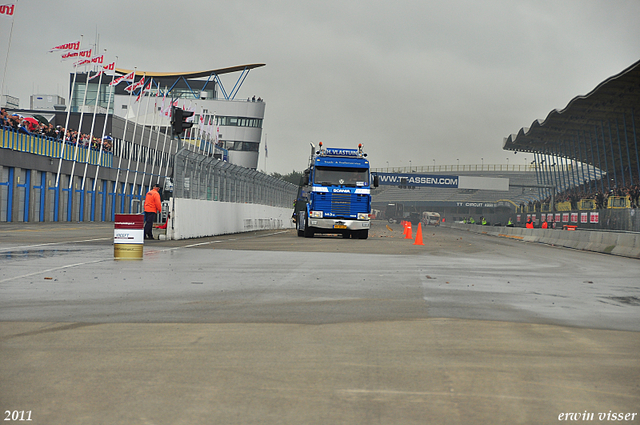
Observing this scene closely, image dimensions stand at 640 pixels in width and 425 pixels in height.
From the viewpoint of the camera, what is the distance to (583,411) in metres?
4.34

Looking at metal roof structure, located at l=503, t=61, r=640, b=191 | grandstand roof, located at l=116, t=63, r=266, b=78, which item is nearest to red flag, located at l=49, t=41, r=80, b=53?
metal roof structure, located at l=503, t=61, r=640, b=191

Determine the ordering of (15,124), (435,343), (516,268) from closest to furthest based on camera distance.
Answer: (435,343), (516,268), (15,124)

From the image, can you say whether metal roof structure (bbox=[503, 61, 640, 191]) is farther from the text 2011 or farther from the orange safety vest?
the text 2011

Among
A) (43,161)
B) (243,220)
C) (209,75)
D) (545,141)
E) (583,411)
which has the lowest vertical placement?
(583,411)

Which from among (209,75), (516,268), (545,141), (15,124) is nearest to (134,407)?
(516,268)

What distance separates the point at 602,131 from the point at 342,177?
4796 centimetres

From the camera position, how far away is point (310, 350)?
598 centimetres

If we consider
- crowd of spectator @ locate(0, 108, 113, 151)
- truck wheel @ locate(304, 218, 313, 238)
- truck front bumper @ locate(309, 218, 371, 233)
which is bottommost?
truck wheel @ locate(304, 218, 313, 238)

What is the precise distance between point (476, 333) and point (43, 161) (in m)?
43.9

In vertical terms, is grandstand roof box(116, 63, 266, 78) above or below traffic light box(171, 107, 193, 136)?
above

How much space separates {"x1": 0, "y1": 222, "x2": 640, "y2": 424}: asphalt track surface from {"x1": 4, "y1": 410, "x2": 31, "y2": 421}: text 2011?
0.03m

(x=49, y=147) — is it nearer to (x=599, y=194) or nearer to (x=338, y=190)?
(x=338, y=190)

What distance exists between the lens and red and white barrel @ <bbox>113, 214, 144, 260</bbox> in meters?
15.1

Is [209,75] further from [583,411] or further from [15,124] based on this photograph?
[583,411]
